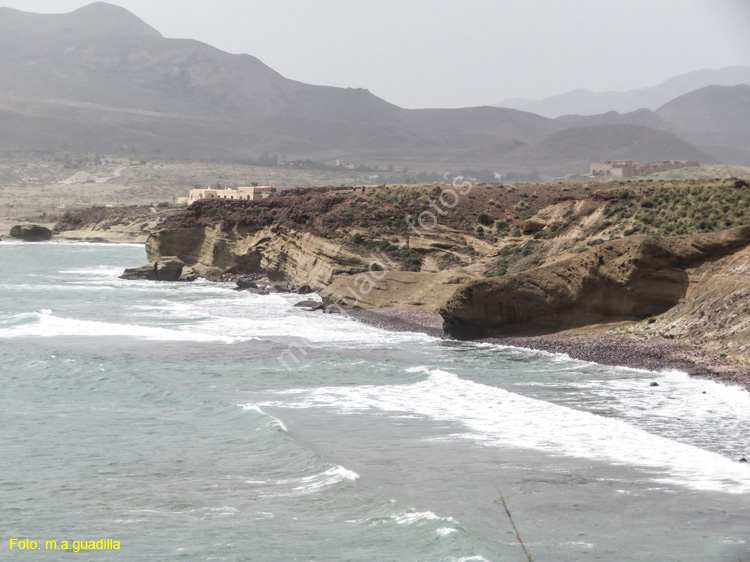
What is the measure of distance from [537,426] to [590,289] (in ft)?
39.2

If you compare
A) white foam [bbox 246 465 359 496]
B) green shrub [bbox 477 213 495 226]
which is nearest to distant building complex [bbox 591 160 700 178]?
green shrub [bbox 477 213 495 226]

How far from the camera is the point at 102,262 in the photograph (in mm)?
85750

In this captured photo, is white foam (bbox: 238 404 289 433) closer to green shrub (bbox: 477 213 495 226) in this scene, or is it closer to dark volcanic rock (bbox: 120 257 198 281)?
green shrub (bbox: 477 213 495 226)

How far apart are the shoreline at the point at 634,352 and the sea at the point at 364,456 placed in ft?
2.11

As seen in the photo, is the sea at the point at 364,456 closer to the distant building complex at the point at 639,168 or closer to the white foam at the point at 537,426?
the white foam at the point at 537,426

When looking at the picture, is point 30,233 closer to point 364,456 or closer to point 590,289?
point 590,289

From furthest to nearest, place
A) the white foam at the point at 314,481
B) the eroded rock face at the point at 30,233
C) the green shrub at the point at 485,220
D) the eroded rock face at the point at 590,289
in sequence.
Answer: the eroded rock face at the point at 30,233, the green shrub at the point at 485,220, the eroded rock face at the point at 590,289, the white foam at the point at 314,481

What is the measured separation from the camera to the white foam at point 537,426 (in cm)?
1664

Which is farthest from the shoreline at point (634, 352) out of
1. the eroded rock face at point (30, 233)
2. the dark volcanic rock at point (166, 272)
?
the eroded rock face at point (30, 233)

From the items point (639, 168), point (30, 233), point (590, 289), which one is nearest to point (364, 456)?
point (590, 289)

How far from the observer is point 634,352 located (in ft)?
90.5

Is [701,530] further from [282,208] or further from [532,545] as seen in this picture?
[282,208]

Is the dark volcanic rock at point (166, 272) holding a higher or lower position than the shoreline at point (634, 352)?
lower

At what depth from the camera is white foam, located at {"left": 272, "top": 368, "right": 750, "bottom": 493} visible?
54.6 feet
